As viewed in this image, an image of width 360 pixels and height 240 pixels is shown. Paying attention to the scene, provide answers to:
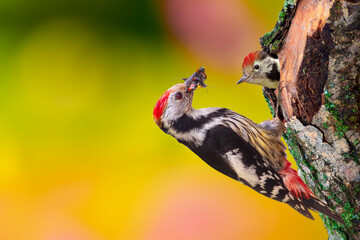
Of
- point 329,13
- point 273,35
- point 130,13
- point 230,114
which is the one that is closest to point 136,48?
point 130,13

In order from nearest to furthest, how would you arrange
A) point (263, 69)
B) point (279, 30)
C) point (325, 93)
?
point (325, 93), point (279, 30), point (263, 69)

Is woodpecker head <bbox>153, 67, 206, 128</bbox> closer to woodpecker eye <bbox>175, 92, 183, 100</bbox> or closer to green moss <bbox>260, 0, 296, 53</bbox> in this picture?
woodpecker eye <bbox>175, 92, 183, 100</bbox>

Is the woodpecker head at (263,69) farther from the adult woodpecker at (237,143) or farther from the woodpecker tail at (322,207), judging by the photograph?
the woodpecker tail at (322,207)

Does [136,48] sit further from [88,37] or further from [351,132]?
[351,132]

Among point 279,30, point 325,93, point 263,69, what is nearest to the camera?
point 325,93

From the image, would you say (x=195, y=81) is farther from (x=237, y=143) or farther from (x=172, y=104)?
(x=237, y=143)

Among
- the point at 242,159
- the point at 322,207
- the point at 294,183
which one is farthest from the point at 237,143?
the point at 322,207

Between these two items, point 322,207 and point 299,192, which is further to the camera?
point 299,192

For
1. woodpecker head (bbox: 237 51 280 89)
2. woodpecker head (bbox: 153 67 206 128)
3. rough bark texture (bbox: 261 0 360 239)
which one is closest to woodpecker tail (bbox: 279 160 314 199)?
rough bark texture (bbox: 261 0 360 239)
